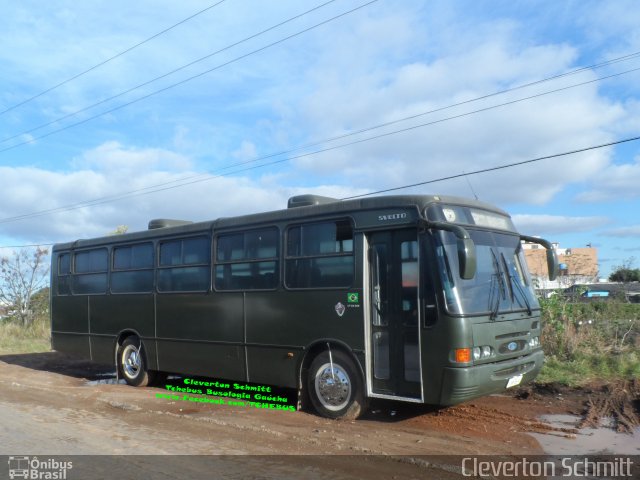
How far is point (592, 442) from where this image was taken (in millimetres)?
6980

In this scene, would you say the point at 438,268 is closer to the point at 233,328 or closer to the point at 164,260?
the point at 233,328

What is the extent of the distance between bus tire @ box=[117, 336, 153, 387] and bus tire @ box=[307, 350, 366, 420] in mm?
4400

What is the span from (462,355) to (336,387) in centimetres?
195

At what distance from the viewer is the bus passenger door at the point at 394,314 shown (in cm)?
766

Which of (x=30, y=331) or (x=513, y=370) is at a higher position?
(x=513, y=370)

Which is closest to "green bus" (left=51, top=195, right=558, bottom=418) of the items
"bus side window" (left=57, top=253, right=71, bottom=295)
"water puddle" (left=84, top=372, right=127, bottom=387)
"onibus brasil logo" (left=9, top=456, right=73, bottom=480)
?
Result: "water puddle" (left=84, top=372, right=127, bottom=387)

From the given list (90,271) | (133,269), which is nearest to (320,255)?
(133,269)

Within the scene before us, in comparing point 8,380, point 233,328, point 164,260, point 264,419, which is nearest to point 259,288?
point 233,328

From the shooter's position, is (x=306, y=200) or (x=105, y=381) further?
(x=105, y=381)

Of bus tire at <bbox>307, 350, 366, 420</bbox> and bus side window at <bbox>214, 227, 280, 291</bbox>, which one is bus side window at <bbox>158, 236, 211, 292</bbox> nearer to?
bus side window at <bbox>214, 227, 280, 291</bbox>

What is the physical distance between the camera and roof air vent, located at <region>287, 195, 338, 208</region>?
31.1 feet

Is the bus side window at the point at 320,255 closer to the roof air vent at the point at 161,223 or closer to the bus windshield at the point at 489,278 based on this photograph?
the bus windshield at the point at 489,278

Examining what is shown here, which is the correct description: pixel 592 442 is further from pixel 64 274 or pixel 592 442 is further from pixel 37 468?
pixel 64 274

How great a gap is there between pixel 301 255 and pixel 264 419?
7.68ft
